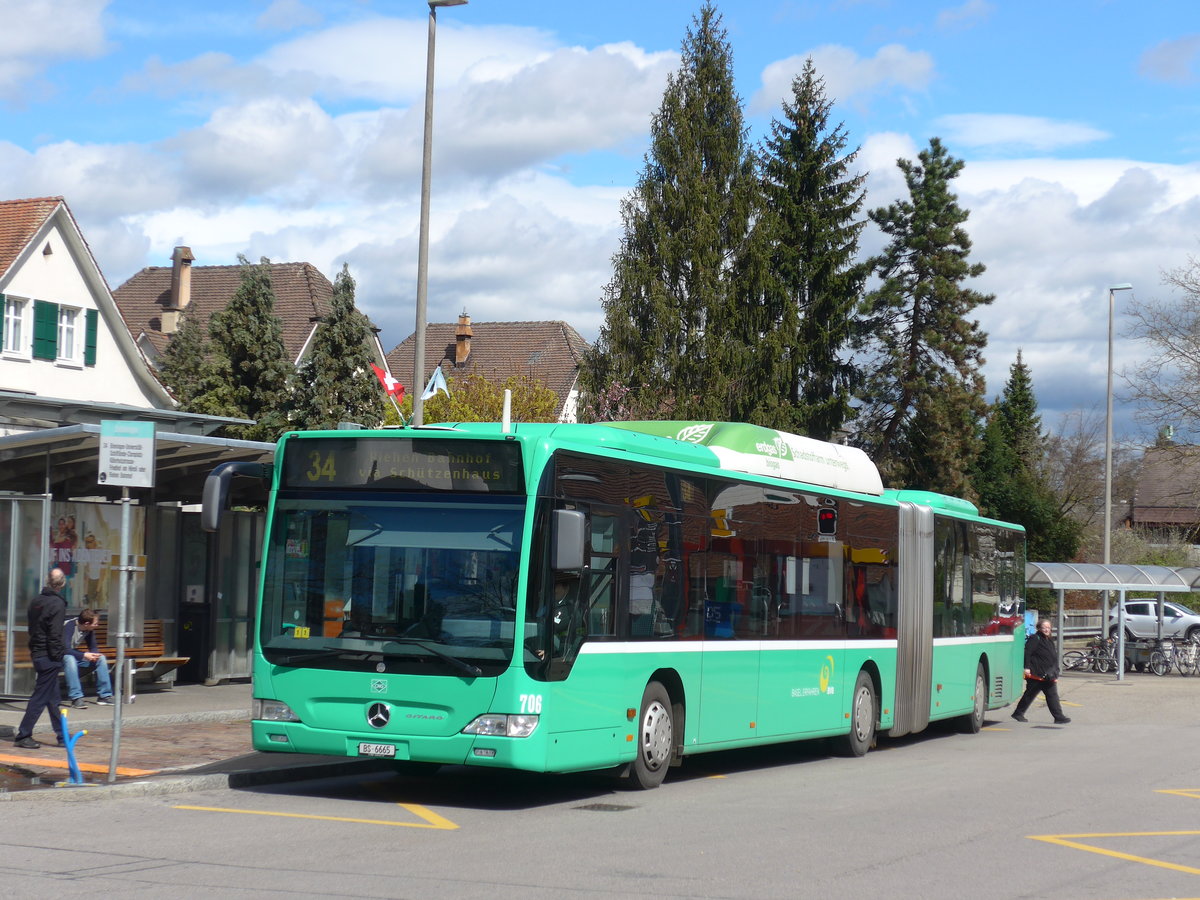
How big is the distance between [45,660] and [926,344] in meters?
44.6

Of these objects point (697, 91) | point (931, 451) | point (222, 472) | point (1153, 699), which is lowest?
point (1153, 699)

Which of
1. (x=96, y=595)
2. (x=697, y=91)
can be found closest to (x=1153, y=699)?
(x=96, y=595)

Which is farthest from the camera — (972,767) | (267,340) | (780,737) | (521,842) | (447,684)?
(267,340)

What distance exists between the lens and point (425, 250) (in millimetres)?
20719

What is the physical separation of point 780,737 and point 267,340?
26016 millimetres

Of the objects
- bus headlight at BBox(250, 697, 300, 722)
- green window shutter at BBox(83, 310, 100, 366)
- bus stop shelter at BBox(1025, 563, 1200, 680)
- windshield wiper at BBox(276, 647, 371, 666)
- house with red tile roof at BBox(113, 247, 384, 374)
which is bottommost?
bus headlight at BBox(250, 697, 300, 722)

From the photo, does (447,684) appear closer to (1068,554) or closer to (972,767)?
(972,767)

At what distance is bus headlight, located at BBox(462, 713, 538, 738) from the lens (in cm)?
1130

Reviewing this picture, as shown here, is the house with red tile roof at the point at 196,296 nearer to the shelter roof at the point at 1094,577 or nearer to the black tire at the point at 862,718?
the shelter roof at the point at 1094,577

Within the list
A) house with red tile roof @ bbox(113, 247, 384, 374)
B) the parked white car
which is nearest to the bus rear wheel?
the parked white car

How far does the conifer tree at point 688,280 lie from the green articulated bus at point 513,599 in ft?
121

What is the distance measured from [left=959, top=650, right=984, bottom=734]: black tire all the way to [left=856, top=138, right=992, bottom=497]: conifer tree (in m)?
32.0

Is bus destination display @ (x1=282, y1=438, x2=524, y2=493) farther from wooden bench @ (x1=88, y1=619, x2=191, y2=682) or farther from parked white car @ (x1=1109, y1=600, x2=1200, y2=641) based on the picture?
parked white car @ (x1=1109, y1=600, x2=1200, y2=641)

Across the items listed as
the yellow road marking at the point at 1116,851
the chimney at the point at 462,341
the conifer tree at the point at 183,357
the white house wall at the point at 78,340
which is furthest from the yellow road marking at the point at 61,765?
the chimney at the point at 462,341
